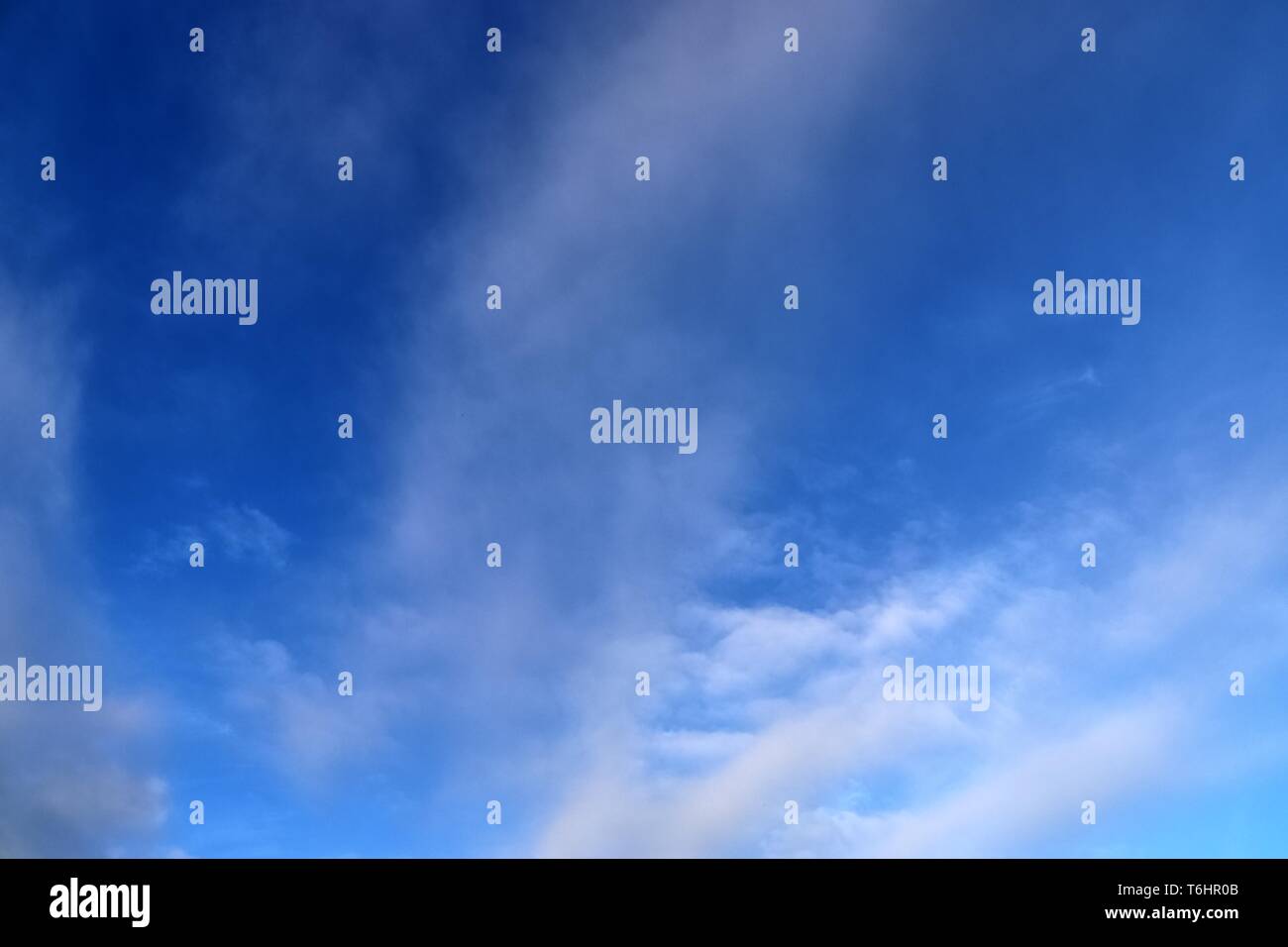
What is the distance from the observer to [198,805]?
2052 cm
